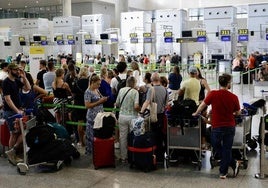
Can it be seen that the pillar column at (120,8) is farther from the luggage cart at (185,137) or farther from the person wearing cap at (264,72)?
the luggage cart at (185,137)

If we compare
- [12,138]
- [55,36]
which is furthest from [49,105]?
[55,36]

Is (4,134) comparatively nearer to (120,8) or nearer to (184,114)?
(184,114)

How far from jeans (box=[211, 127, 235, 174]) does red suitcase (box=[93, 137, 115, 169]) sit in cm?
171

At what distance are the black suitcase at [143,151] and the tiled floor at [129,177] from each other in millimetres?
136

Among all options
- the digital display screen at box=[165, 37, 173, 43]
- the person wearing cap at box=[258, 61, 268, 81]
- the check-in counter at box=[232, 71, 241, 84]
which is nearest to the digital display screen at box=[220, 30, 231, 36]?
the check-in counter at box=[232, 71, 241, 84]

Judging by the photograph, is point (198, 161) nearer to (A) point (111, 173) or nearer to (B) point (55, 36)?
(A) point (111, 173)

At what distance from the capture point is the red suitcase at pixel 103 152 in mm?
6387

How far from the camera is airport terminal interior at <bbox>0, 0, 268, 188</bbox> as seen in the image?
19.7 ft

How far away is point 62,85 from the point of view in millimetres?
8070

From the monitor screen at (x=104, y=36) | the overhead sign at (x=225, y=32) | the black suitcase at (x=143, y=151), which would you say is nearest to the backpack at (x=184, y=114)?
the black suitcase at (x=143, y=151)

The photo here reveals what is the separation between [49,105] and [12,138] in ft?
5.06

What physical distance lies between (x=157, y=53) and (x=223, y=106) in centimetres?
2140

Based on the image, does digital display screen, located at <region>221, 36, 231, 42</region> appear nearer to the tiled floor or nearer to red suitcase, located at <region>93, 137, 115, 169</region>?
the tiled floor

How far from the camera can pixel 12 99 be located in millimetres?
6570
